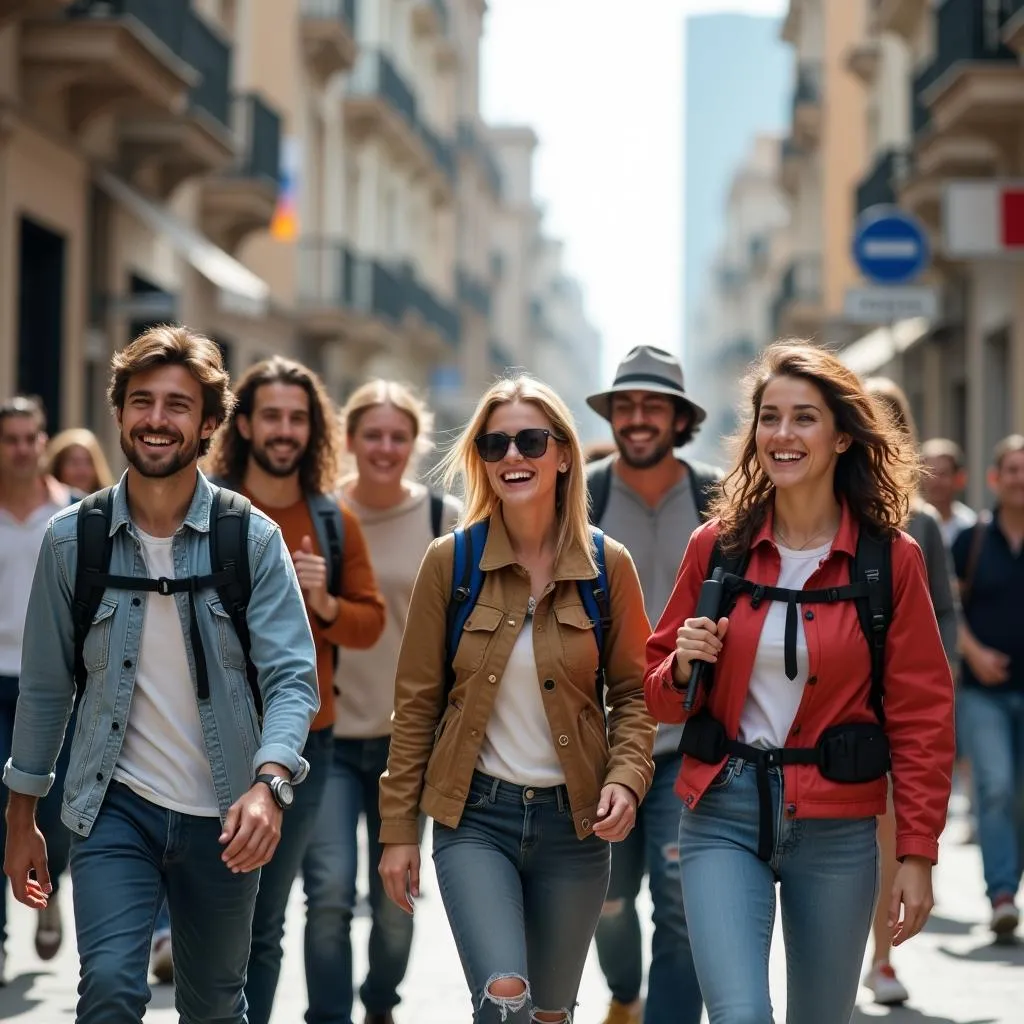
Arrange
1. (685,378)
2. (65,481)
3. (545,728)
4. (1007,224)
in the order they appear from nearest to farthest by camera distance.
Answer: (545,728) → (685,378) → (65,481) → (1007,224)

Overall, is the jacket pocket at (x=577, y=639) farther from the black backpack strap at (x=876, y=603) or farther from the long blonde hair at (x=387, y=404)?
the long blonde hair at (x=387, y=404)

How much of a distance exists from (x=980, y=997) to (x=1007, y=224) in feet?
20.3

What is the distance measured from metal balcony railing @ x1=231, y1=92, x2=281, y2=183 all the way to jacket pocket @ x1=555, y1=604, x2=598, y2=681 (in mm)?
19822

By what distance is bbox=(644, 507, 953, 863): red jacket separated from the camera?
4754mm

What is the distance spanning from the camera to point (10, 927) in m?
9.52

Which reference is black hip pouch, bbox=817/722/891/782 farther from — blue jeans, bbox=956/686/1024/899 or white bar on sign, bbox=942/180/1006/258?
white bar on sign, bbox=942/180/1006/258

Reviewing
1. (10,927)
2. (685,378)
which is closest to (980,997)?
(685,378)

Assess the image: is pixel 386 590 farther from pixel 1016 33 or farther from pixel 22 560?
pixel 1016 33

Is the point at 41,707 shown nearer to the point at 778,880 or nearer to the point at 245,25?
the point at 778,880

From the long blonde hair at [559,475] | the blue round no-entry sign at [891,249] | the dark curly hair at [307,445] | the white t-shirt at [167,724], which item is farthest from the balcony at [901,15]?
the white t-shirt at [167,724]

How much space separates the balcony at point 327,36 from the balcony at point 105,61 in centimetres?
1134

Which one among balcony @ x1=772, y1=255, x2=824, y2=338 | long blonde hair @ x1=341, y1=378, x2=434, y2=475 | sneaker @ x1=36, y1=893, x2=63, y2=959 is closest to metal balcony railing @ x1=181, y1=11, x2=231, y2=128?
sneaker @ x1=36, y1=893, x2=63, y2=959

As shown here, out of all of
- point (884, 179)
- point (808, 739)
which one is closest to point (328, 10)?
point (884, 179)

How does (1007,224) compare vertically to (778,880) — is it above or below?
above
